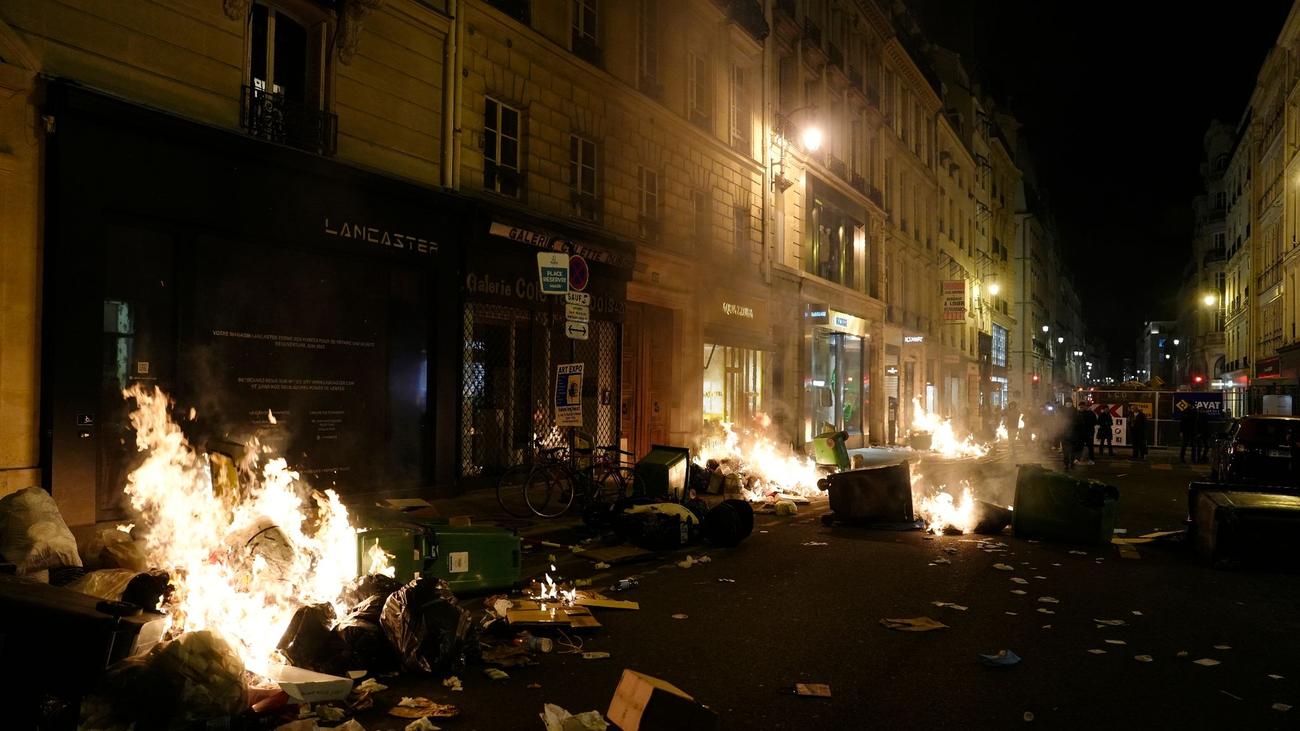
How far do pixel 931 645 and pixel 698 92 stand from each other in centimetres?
1629

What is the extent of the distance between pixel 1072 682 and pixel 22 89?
10.0 metres

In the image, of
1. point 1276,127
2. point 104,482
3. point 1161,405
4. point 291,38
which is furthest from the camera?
point 1276,127

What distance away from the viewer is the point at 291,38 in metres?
10.5

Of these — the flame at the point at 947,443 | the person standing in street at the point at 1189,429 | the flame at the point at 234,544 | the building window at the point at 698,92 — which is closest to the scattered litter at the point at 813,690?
the flame at the point at 234,544

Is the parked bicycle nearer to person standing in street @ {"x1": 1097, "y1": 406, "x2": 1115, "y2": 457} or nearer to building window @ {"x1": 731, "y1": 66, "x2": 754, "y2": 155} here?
building window @ {"x1": 731, "y1": 66, "x2": 754, "y2": 155}

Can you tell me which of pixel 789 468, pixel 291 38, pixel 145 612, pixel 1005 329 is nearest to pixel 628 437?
pixel 789 468

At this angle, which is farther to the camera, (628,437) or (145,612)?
(628,437)

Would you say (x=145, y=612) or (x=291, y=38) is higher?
(x=291, y=38)

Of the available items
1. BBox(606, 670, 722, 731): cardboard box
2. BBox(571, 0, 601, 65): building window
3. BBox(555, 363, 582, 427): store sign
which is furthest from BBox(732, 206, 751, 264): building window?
BBox(606, 670, 722, 731): cardboard box

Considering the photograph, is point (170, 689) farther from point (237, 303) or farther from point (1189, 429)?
point (1189, 429)

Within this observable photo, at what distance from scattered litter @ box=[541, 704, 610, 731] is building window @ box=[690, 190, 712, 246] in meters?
15.6

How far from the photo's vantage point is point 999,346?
55656mm

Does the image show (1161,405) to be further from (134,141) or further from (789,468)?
(134,141)

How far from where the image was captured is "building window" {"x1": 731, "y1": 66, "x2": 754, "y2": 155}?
69.4 feet
